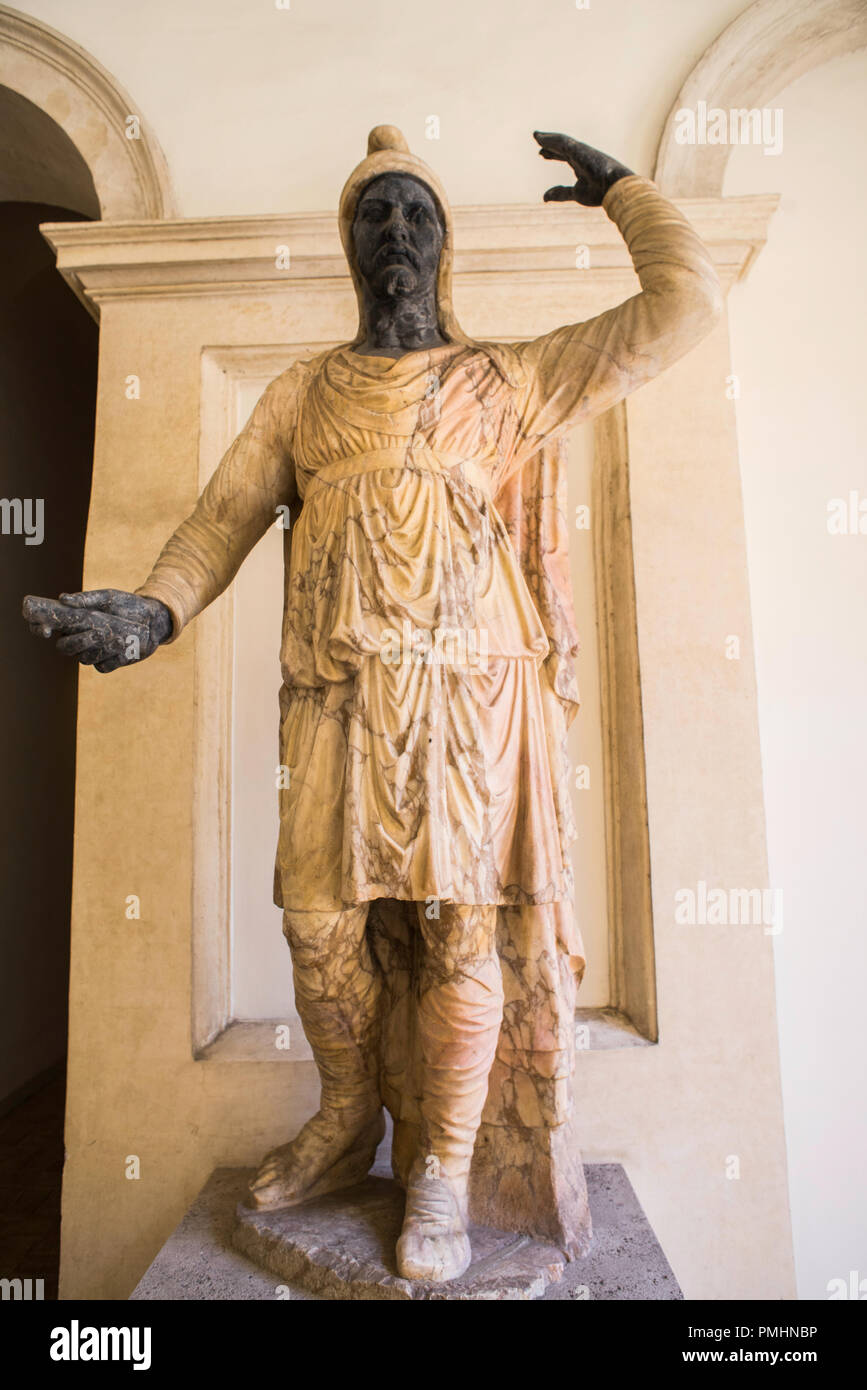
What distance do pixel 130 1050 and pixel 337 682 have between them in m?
1.65

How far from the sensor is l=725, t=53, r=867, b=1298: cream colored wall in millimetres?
3035

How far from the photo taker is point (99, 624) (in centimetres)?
175

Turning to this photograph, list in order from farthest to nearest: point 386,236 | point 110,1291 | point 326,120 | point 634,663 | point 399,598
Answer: point 326,120 < point 634,663 < point 110,1291 < point 386,236 < point 399,598

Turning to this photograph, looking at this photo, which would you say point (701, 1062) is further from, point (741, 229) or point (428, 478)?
point (741, 229)

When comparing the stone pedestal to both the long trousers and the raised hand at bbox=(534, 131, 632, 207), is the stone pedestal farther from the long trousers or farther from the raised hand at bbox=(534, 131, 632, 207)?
the raised hand at bbox=(534, 131, 632, 207)

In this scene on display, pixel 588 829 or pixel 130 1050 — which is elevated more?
pixel 588 829

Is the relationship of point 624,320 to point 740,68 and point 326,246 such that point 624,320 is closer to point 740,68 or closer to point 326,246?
point 326,246

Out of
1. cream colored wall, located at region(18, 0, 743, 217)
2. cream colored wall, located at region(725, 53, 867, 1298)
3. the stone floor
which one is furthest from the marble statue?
the stone floor

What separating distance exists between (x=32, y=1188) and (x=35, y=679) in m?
2.74

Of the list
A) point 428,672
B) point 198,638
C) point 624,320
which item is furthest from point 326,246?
point 428,672

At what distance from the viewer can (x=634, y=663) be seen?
3037 mm

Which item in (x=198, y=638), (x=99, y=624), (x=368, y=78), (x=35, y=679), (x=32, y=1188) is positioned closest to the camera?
(x=99, y=624)

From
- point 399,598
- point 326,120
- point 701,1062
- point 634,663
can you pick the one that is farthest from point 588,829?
point 326,120

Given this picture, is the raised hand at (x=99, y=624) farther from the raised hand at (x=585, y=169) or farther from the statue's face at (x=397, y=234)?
the raised hand at (x=585, y=169)
